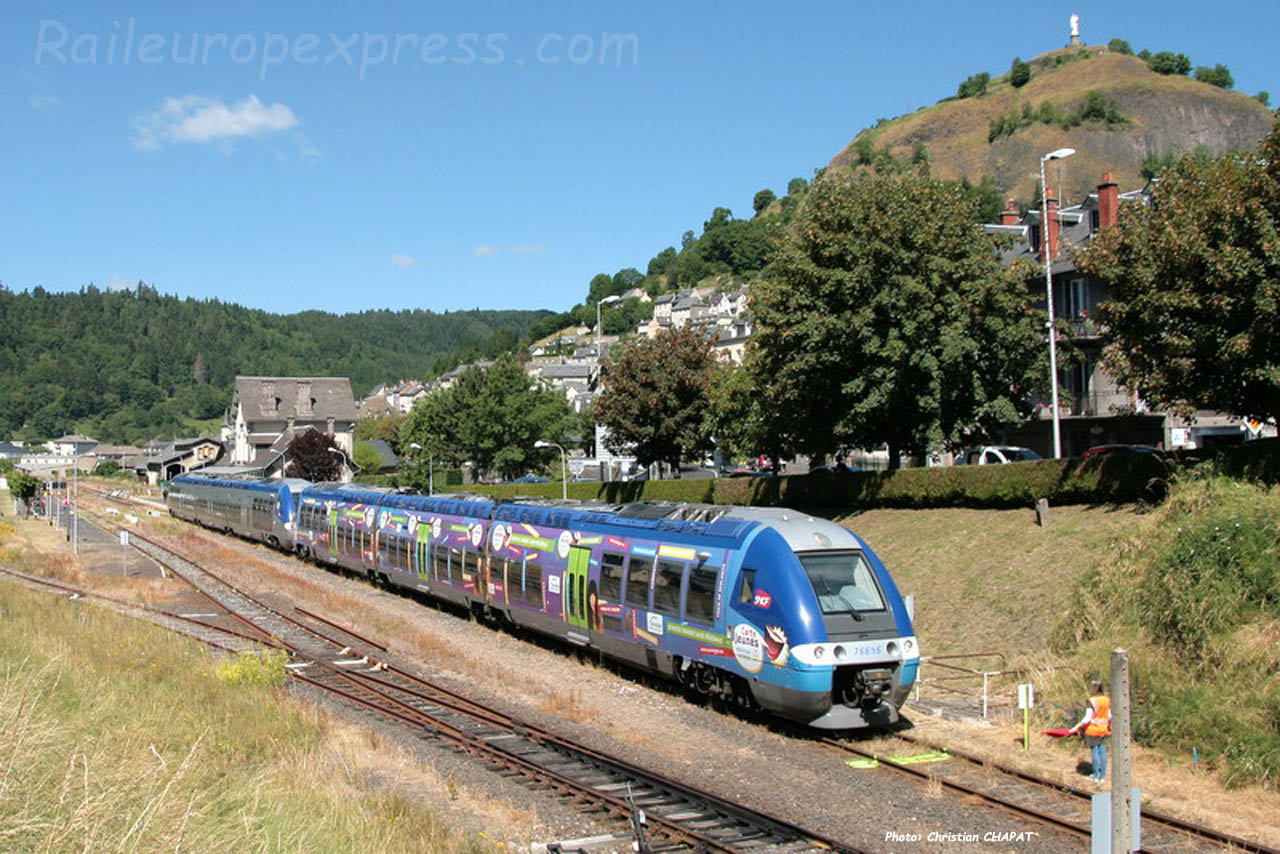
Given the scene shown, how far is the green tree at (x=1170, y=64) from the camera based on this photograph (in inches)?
7736

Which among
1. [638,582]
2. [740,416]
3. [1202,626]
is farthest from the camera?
[740,416]

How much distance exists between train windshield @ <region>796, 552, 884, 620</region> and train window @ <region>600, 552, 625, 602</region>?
15.7 ft

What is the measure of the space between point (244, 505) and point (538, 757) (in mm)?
42253

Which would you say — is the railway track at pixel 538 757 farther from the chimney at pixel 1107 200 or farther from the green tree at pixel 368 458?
the green tree at pixel 368 458

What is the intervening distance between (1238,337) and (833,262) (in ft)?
43.9

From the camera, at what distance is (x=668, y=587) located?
1762 cm

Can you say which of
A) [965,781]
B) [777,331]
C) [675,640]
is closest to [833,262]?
[777,331]

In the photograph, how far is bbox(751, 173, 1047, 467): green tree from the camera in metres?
30.6

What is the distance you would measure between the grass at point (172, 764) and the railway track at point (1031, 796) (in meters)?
5.82

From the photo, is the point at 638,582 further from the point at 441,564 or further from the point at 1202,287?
the point at 1202,287

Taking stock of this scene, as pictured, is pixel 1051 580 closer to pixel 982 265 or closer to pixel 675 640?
pixel 675 640

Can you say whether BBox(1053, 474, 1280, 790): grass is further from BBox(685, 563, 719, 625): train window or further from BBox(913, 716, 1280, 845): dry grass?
BBox(685, 563, 719, 625): train window

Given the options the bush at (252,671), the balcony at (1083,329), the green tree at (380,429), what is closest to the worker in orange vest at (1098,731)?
the bush at (252,671)

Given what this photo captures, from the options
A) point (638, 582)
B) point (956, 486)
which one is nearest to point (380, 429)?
point (956, 486)
